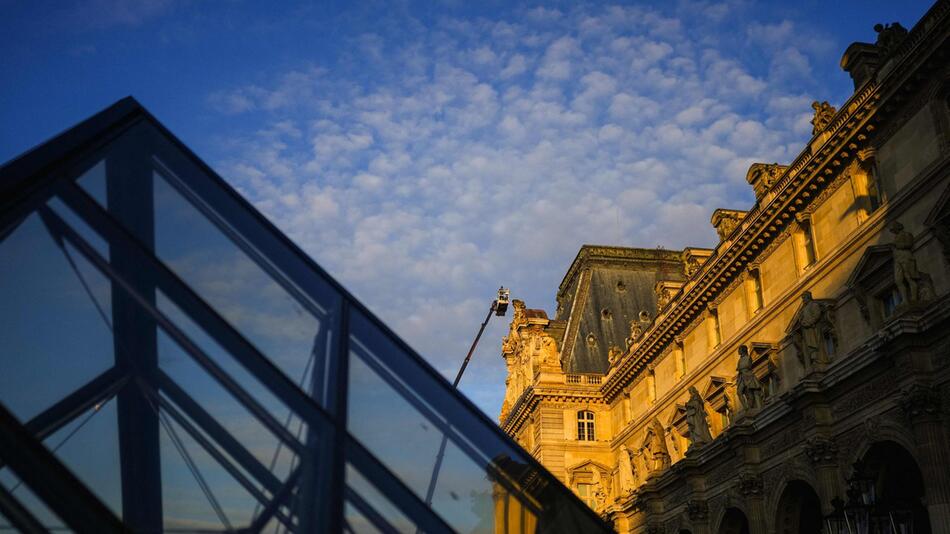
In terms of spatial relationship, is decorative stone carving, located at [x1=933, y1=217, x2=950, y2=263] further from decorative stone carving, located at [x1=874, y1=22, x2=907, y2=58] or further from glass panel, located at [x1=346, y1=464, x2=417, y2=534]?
glass panel, located at [x1=346, y1=464, x2=417, y2=534]

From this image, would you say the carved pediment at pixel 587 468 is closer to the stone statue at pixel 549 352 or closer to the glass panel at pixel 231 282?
the stone statue at pixel 549 352

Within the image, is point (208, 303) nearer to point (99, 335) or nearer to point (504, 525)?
point (99, 335)

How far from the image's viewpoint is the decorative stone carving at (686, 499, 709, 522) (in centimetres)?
2873

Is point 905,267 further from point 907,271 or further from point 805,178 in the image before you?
point 805,178

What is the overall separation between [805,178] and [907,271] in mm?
6863

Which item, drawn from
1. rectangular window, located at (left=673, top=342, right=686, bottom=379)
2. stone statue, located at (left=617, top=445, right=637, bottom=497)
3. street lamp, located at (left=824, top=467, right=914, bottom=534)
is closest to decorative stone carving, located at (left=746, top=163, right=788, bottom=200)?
rectangular window, located at (left=673, top=342, right=686, bottom=379)

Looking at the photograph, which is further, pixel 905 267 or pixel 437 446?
pixel 905 267

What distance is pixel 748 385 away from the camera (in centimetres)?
2584

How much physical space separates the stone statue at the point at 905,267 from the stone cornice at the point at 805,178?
376 cm

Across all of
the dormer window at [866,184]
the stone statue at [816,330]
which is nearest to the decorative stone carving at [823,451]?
the stone statue at [816,330]

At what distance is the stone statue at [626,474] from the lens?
125 ft

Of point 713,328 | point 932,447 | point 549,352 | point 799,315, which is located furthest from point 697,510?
point 549,352

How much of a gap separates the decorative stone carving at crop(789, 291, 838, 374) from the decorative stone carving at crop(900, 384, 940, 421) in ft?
15.0

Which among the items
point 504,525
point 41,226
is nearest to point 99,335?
point 41,226
